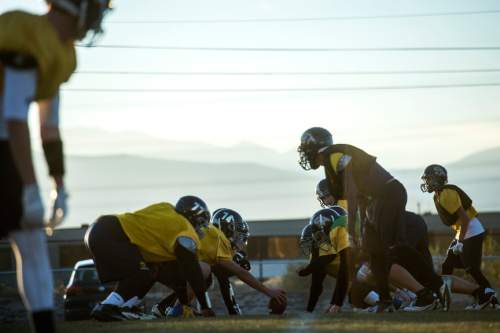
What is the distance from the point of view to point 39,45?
5.32 m

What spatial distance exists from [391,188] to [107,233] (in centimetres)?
281

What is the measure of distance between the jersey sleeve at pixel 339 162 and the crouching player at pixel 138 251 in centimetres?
150

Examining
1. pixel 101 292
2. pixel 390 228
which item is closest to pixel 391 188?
pixel 390 228

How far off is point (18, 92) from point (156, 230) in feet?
17.5

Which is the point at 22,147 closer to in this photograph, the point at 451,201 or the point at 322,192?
the point at 322,192

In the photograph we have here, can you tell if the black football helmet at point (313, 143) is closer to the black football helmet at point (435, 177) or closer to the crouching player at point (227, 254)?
the crouching player at point (227, 254)

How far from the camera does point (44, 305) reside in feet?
17.6

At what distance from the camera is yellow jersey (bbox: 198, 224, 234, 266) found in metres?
11.9

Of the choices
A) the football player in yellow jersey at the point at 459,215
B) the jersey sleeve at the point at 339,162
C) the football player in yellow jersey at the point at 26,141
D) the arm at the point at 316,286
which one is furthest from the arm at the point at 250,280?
the football player in yellow jersey at the point at 26,141

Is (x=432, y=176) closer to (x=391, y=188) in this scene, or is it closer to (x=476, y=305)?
(x=476, y=305)

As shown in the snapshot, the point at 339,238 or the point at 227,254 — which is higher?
the point at 339,238

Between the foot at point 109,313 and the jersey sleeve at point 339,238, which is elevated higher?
the jersey sleeve at point 339,238

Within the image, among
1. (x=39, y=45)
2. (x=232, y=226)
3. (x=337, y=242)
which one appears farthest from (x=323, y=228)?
(x=39, y=45)

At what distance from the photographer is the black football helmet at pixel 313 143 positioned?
10.7 meters
